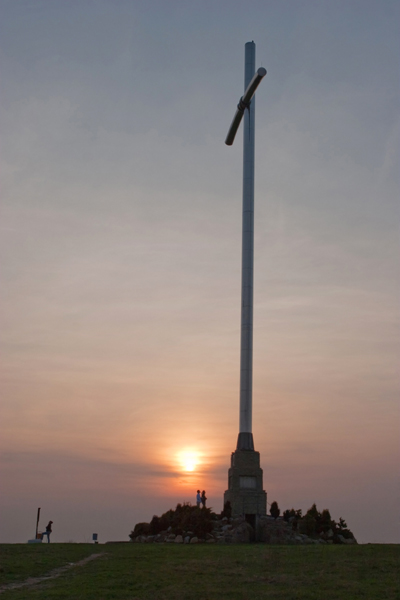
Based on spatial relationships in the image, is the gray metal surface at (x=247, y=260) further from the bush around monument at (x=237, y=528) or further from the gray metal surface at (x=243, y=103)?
the bush around monument at (x=237, y=528)

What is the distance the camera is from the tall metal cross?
49.4 metres

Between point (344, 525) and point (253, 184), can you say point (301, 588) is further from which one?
point (253, 184)

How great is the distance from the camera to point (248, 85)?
2190 inches

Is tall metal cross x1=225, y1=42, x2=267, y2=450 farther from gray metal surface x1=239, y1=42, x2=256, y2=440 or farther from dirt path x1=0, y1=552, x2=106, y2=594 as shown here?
dirt path x1=0, y1=552, x2=106, y2=594

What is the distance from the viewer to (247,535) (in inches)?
1635

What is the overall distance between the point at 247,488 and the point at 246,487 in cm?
10

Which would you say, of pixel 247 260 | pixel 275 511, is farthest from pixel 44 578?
pixel 247 260

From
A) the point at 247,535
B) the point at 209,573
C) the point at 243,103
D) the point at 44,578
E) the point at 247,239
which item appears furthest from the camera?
the point at 243,103

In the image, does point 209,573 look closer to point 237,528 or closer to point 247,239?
point 237,528

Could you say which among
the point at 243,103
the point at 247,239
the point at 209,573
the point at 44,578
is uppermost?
the point at 243,103

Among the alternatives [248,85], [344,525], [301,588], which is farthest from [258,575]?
[248,85]

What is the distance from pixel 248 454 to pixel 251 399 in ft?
14.3

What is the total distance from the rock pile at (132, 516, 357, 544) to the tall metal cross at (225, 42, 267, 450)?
6339 millimetres

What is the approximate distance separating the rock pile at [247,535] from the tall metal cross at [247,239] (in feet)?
20.8
